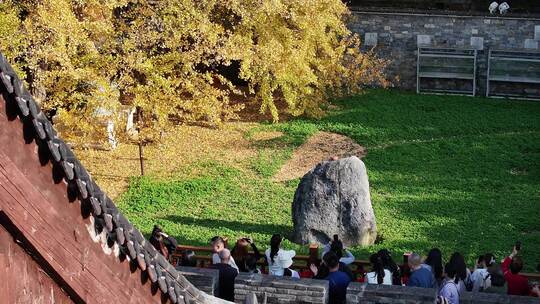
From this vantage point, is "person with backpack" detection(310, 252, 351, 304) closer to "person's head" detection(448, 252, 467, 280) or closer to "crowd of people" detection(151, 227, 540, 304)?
"crowd of people" detection(151, 227, 540, 304)

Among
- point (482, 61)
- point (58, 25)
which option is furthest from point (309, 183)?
point (482, 61)

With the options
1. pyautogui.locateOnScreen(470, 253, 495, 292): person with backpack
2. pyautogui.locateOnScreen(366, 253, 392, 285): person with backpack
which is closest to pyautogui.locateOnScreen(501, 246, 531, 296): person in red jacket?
pyautogui.locateOnScreen(470, 253, 495, 292): person with backpack

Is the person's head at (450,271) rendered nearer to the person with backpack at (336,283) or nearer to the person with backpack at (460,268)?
the person with backpack at (460,268)

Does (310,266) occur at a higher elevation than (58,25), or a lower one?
lower

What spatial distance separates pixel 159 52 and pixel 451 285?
11048mm

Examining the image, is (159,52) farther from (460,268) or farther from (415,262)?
(460,268)

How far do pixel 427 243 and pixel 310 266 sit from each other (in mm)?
5177

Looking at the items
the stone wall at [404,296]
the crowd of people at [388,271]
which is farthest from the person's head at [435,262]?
the stone wall at [404,296]

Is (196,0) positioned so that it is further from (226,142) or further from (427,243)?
(427,243)

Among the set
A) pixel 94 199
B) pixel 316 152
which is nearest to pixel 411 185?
pixel 316 152

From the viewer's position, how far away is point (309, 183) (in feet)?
59.1

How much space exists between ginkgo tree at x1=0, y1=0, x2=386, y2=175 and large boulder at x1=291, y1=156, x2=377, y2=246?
3785 mm

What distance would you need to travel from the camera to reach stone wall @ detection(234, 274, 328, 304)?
1037 cm

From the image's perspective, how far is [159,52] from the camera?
68.1 ft
